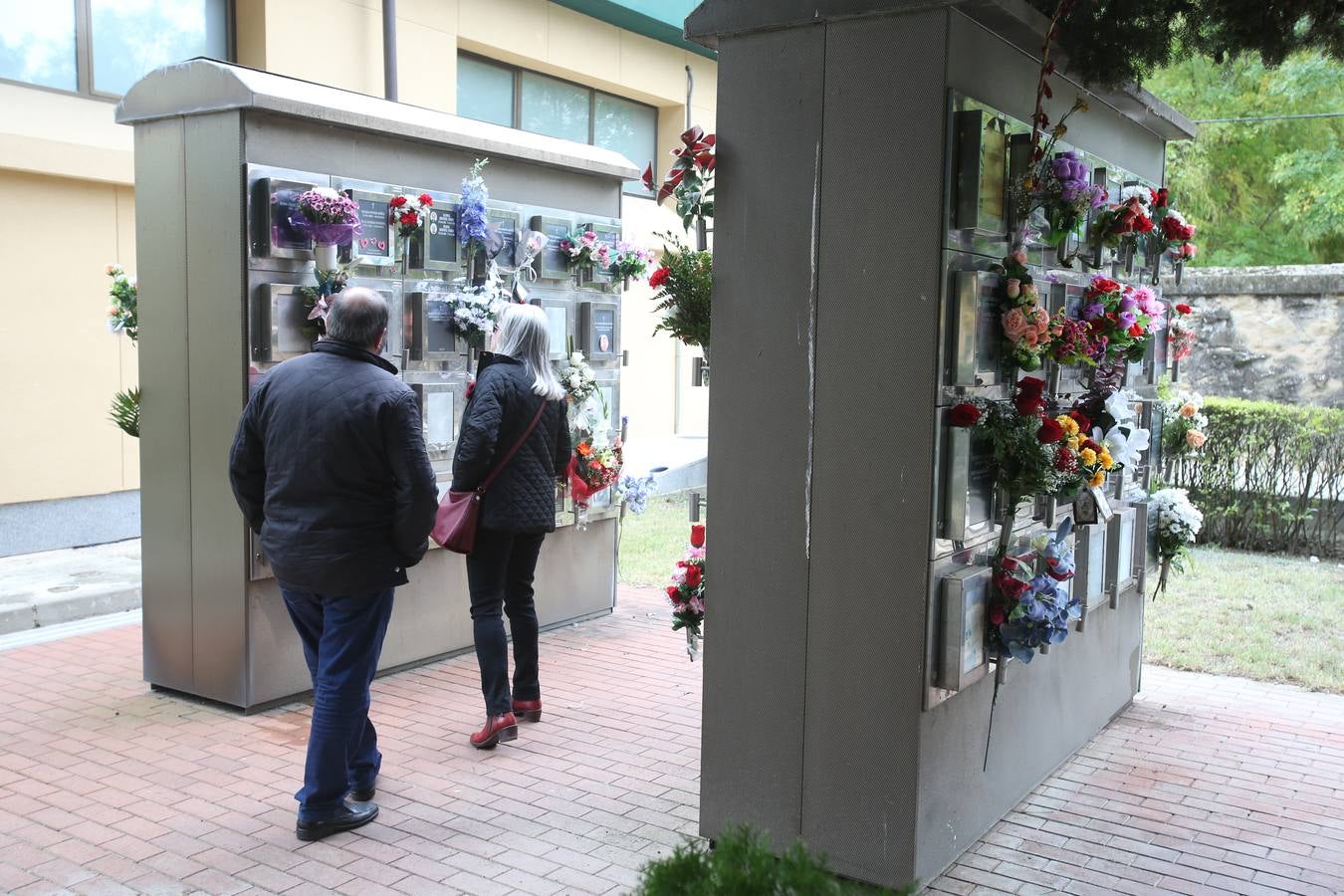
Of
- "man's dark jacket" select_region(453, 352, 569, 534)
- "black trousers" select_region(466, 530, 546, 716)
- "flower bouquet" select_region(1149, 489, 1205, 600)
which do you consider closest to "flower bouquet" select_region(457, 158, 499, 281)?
"man's dark jacket" select_region(453, 352, 569, 534)

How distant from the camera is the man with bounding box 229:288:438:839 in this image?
4.33 m

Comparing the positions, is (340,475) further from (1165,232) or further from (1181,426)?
(1181,426)

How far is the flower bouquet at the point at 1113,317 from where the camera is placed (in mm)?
4973

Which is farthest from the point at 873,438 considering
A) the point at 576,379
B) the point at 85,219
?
the point at 85,219

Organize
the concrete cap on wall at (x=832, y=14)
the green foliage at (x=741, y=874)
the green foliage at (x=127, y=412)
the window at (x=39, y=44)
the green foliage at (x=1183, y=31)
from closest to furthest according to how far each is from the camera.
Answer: the green foliage at (x=741, y=874) < the concrete cap on wall at (x=832, y=14) < the green foliage at (x=1183, y=31) < the green foliage at (x=127, y=412) < the window at (x=39, y=44)

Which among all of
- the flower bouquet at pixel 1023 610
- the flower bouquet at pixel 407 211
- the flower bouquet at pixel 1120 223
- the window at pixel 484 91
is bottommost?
the flower bouquet at pixel 1023 610

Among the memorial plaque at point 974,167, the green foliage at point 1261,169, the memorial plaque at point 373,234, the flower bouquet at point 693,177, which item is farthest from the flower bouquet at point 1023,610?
the green foliage at point 1261,169

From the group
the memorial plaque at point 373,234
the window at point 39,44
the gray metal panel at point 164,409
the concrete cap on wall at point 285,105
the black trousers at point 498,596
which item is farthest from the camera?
the window at point 39,44

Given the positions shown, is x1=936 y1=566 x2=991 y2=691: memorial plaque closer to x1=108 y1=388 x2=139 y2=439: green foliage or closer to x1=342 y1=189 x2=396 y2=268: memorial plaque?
x1=342 y1=189 x2=396 y2=268: memorial plaque

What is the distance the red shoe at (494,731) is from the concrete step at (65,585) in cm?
357

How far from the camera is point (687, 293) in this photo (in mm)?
4660

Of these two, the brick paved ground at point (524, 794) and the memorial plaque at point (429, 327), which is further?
the memorial plaque at point (429, 327)

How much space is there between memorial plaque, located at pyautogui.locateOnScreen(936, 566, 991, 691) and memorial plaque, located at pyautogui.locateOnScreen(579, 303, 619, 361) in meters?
4.04

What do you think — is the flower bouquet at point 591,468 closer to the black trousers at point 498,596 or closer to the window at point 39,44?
the black trousers at point 498,596
